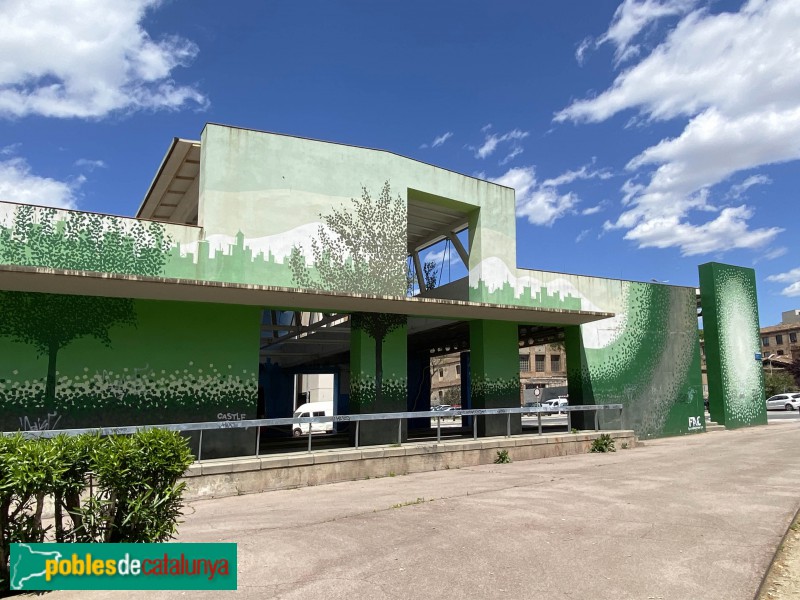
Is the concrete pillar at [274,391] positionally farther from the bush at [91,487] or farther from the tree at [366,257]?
the bush at [91,487]

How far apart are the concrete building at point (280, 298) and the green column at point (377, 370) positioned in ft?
0.12

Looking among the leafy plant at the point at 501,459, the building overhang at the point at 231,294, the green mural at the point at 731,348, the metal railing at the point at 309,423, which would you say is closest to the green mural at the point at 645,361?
the metal railing at the point at 309,423

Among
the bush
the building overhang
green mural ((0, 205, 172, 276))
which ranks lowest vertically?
the bush

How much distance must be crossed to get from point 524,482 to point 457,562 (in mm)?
5442

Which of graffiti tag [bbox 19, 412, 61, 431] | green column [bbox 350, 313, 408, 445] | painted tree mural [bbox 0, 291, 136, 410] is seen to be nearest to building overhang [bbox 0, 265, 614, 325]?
painted tree mural [bbox 0, 291, 136, 410]

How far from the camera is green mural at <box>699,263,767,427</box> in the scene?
77.8ft

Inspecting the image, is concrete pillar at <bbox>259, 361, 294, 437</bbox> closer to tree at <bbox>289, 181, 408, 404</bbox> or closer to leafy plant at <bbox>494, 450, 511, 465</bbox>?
tree at <bbox>289, 181, 408, 404</bbox>

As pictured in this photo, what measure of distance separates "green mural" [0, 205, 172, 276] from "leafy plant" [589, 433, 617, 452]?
12.7 meters

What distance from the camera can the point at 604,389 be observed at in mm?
19203

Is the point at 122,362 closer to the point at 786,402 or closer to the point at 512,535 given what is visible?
the point at 512,535

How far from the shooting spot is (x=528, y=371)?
208ft

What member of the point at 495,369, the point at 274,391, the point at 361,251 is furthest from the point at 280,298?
the point at 274,391

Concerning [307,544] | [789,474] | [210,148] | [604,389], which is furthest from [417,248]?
[307,544]

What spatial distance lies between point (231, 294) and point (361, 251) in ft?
14.5
